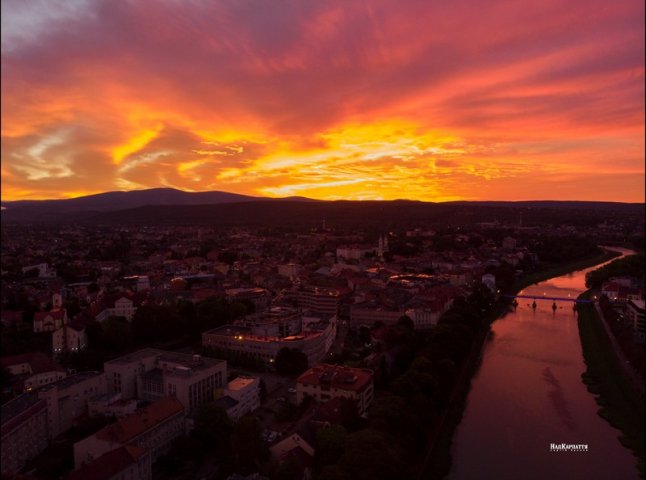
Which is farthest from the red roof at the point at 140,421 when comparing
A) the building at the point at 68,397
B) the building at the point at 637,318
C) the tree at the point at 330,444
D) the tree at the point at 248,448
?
the building at the point at 637,318

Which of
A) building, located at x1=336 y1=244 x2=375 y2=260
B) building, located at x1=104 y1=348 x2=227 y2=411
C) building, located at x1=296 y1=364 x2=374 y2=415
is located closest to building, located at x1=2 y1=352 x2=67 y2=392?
building, located at x1=104 y1=348 x2=227 y2=411

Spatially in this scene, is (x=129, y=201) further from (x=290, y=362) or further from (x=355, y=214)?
(x=290, y=362)

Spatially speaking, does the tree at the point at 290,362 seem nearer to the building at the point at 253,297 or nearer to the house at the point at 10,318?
the building at the point at 253,297

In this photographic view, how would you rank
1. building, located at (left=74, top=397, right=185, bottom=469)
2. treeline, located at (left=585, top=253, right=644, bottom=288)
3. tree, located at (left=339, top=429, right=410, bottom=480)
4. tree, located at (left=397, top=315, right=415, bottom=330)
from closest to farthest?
1. tree, located at (left=339, top=429, right=410, bottom=480)
2. building, located at (left=74, top=397, right=185, bottom=469)
3. tree, located at (left=397, top=315, right=415, bottom=330)
4. treeline, located at (left=585, top=253, right=644, bottom=288)

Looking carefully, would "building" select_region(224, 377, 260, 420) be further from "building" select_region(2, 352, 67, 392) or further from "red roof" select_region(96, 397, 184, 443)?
"building" select_region(2, 352, 67, 392)

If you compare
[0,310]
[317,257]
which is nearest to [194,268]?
[317,257]

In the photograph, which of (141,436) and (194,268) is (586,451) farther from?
(194,268)

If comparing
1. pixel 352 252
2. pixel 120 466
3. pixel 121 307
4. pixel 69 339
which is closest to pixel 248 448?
pixel 120 466
